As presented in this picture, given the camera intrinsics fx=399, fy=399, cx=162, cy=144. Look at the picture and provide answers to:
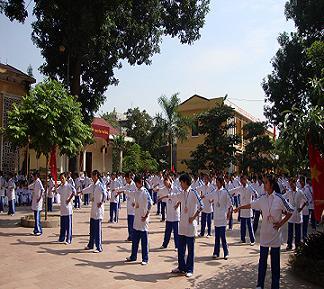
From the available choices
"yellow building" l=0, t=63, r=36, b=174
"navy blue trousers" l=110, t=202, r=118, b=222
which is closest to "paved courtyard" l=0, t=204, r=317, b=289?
"navy blue trousers" l=110, t=202, r=118, b=222

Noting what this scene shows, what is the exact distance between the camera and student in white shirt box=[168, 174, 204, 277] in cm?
805

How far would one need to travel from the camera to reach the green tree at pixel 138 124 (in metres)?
43.5

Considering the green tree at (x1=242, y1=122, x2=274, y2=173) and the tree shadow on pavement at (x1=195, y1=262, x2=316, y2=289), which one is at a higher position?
the green tree at (x1=242, y1=122, x2=274, y2=173)

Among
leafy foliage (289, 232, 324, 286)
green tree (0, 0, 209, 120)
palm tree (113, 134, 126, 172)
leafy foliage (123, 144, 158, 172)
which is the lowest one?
leafy foliage (289, 232, 324, 286)

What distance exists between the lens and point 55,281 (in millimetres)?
7539

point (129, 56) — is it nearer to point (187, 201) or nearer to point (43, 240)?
point (43, 240)

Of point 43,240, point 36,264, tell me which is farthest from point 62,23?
point 36,264

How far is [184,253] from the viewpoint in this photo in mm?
8164

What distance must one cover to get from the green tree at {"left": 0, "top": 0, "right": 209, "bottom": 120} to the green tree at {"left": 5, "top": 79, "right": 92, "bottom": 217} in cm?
645

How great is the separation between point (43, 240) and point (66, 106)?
458 centimetres

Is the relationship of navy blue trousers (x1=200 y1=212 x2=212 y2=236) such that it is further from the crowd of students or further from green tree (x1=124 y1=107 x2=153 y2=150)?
green tree (x1=124 y1=107 x2=153 y2=150)

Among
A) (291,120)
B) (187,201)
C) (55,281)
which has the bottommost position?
(55,281)

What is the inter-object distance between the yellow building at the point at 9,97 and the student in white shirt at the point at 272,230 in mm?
17500

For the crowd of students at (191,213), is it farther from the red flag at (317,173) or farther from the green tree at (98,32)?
the green tree at (98,32)
